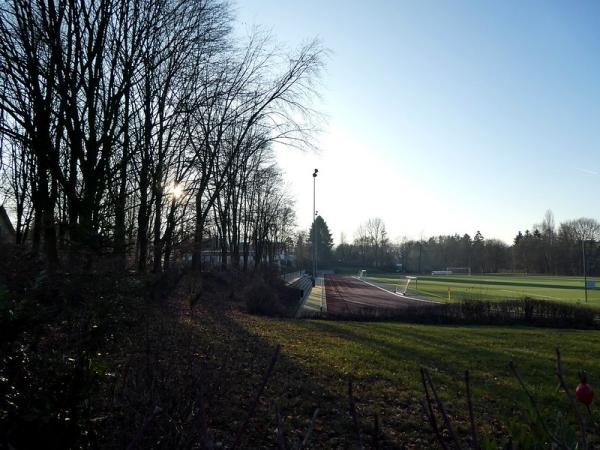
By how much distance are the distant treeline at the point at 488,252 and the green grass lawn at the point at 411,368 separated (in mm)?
84689

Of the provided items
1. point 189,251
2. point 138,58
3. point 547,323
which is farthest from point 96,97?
point 547,323

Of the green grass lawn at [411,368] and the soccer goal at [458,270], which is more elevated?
the green grass lawn at [411,368]

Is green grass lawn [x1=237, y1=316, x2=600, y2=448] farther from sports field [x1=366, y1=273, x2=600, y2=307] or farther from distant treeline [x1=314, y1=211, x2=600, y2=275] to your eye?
distant treeline [x1=314, y1=211, x2=600, y2=275]

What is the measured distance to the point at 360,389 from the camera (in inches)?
339

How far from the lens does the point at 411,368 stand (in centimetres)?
1055

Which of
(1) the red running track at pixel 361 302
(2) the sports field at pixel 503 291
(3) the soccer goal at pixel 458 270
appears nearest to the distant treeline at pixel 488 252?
(3) the soccer goal at pixel 458 270

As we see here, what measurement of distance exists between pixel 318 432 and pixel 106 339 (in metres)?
2.87

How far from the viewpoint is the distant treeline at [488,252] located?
349ft

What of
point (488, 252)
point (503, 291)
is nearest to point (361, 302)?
point (503, 291)

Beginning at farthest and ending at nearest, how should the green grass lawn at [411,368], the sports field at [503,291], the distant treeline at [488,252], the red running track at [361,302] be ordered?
the distant treeline at [488,252]
the sports field at [503,291]
the red running track at [361,302]
the green grass lawn at [411,368]

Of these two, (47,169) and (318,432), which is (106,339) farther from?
(47,169)

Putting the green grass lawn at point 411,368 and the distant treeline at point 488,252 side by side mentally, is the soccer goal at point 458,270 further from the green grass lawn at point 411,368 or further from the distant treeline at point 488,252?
the green grass lawn at point 411,368

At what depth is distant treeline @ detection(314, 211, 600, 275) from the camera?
106375mm

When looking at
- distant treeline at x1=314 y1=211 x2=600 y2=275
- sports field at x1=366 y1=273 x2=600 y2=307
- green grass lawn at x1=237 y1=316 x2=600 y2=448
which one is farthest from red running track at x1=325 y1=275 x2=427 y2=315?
distant treeline at x1=314 y1=211 x2=600 y2=275
